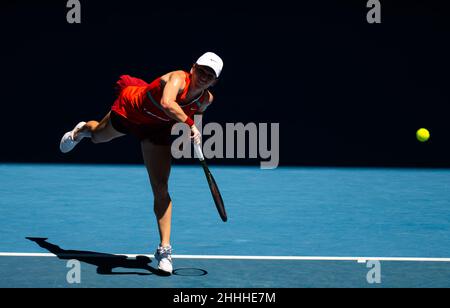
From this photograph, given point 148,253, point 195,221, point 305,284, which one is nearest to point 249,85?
point 195,221

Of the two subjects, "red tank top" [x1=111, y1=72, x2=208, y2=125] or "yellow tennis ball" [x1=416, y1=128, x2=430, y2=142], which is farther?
"yellow tennis ball" [x1=416, y1=128, x2=430, y2=142]

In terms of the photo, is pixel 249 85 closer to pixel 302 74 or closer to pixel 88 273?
pixel 302 74

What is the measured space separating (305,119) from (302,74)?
32.6 inches

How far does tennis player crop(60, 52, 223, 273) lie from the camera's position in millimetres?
5578

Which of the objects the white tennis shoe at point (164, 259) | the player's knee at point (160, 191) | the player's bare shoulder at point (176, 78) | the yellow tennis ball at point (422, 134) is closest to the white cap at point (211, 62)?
the player's bare shoulder at point (176, 78)

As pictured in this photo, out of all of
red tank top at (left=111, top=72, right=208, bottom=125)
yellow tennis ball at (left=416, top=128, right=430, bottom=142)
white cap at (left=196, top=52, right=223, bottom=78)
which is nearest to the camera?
white cap at (left=196, top=52, right=223, bottom=78)

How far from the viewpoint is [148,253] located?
20.9 ft

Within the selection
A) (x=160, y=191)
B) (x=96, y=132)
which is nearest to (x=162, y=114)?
(x=160, y=191)

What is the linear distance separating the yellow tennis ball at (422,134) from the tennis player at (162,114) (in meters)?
6.58

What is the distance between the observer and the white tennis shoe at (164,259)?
5.68m

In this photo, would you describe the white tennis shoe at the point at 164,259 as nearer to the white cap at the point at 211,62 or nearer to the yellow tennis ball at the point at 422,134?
the white cap at the point at 211,62

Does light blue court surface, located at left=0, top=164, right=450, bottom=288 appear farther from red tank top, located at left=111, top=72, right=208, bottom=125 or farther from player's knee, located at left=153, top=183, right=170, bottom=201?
red tank top, located at left=111, top=72, right=208, bottom=125

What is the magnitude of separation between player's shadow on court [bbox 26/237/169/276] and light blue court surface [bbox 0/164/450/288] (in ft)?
0.10

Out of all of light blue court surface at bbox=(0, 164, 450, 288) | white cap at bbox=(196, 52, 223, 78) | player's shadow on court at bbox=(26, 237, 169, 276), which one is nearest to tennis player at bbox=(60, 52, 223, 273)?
white cap at bbox=(196, 52, 223, 78)
